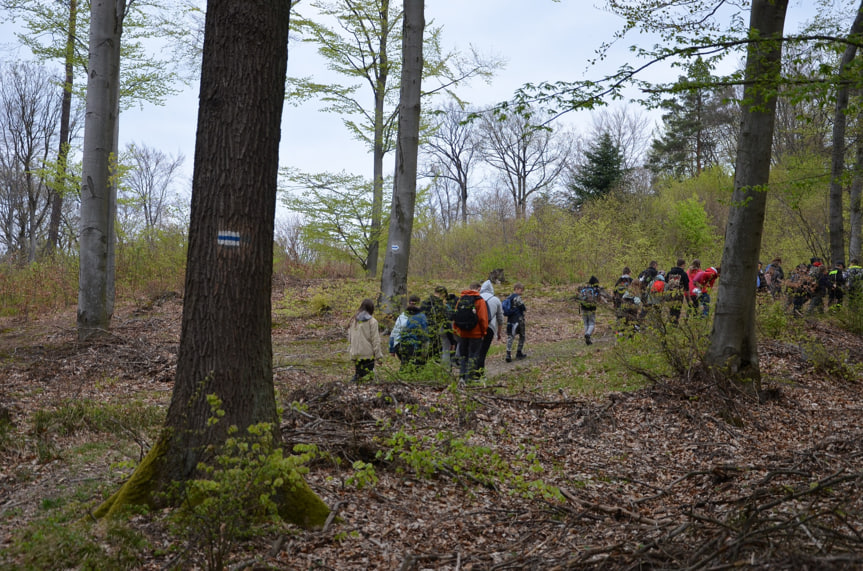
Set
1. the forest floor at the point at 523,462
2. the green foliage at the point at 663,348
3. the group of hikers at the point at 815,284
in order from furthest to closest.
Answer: the group of hikers at the point at 815,284, the green foliage at the point at 663,348, the forest floor at the point at 523,462

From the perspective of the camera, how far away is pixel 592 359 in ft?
38.4

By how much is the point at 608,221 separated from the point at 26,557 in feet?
82.0

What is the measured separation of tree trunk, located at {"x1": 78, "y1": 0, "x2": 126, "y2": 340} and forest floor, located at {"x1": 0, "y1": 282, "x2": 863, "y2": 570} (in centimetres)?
90

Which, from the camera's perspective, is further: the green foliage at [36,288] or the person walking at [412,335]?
the green foliage at [36,288]

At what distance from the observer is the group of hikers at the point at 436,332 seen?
28.9 feet

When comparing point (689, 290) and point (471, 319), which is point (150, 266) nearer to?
point (471, 319)

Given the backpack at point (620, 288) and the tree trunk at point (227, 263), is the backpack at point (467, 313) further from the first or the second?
the tree trunk at point (227, 263)

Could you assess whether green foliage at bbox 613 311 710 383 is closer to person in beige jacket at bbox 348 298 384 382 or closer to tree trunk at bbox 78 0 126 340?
person in beige jacket at bbox 348 298 384 382

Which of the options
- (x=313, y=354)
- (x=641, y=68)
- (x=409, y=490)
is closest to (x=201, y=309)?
(x=409, y=490)

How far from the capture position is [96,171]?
36.6 feet

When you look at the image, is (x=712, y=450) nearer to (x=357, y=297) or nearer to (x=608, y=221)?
(x=357, y=297)

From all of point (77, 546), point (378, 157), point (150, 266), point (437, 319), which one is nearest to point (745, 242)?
point (437, 319)

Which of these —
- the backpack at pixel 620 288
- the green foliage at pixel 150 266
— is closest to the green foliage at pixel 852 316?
the backpack at pixel 620 288

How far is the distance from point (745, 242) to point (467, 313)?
406cm
